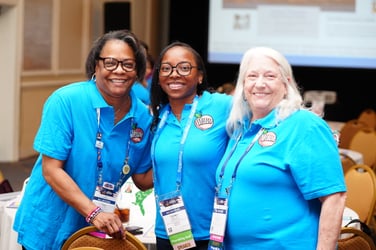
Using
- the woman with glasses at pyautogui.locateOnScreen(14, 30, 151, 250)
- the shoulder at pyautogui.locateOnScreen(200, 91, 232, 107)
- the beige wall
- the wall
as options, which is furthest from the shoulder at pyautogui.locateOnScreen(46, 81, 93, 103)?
the wall

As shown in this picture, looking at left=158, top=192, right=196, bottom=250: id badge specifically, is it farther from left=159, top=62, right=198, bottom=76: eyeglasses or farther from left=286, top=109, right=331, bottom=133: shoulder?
left=286, top=109, right=331, bottom=133: shoulder

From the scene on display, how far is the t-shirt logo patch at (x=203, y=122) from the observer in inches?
102

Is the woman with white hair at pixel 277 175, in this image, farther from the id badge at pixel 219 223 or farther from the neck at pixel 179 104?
the neck at pixel 179 104

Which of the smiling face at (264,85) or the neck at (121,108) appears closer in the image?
the smiling face at (264,85)

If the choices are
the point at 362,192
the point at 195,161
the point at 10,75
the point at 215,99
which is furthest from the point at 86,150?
the point at 10,75

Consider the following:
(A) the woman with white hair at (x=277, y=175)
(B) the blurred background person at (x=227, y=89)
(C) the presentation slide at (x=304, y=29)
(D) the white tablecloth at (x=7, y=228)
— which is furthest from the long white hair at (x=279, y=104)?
(C) the presentation slide at (x=304, y=29)

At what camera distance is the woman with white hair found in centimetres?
214

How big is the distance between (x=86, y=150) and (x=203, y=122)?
484 mm

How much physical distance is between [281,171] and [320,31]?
26.0ft

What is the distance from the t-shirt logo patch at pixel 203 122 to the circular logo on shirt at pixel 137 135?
0.27 meters

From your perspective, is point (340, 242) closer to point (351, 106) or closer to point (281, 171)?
point (281, 171)

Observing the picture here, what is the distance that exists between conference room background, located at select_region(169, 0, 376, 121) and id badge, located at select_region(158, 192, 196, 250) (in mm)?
7473


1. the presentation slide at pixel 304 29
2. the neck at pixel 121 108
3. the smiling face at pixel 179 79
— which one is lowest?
the neck at pixel 121 108

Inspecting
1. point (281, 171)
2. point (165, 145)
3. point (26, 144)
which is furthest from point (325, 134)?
point (26, 144)
